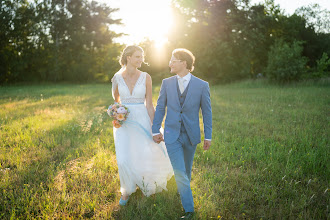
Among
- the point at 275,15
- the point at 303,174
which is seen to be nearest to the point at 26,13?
the point at 275,15

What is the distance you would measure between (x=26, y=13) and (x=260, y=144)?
4134cm

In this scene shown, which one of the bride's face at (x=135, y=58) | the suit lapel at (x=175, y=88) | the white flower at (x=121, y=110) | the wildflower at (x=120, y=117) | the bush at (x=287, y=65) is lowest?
the wildflower at (x=120, y=117)

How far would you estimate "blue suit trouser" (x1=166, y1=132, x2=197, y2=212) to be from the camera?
3.08 m

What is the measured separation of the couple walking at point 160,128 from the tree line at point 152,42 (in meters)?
24.6

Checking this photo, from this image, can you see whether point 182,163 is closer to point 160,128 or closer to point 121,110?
point 160,128

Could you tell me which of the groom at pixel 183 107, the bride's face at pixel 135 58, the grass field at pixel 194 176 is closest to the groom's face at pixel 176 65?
the groom at pixel 183 107

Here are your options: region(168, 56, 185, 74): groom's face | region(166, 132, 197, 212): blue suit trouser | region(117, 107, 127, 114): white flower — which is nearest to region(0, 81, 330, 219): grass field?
region(166, 132, 197, 212): blue suit trouser

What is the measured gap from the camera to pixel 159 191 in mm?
3955

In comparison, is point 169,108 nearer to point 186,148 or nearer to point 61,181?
point 186,148

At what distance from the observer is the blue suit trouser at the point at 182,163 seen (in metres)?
3.08

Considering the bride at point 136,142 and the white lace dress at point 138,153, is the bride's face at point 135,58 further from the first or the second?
the white lace dress at point 138,153

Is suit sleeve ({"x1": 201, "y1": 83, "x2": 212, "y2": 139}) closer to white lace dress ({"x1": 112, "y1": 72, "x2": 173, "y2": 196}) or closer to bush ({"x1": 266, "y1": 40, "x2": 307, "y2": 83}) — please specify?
white lace dress ({"x1": 112, "y1": 72, "x2": 173, "y2": 196})

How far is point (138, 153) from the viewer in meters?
3.85

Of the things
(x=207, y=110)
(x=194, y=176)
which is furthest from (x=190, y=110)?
(x=194, y=176)
